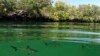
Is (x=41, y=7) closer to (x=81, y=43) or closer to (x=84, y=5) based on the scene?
(x=84, y=5)

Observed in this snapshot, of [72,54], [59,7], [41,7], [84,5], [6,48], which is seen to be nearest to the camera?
[6,48]

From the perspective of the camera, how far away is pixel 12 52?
1683cm

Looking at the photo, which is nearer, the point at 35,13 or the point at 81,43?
the point at 81,43

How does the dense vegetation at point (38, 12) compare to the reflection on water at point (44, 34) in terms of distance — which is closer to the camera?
the reflection on water at point (44, 34)

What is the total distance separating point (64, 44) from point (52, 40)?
89 centimetres

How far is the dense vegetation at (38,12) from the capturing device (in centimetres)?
5204

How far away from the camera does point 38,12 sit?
55.6m

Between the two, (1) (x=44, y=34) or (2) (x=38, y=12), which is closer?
(1) (x=44, y=34)

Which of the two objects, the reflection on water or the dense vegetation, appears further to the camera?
the dense vegetation

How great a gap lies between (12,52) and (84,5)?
62.6m

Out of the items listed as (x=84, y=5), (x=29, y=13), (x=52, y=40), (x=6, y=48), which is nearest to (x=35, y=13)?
(x=29, y=13)

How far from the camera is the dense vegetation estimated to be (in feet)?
171

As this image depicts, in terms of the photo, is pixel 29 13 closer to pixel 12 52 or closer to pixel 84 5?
pixel 84 5

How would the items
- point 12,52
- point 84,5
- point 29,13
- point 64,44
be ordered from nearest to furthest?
point 12,52 → point 64,44 → point 29,13 → point 84,5
